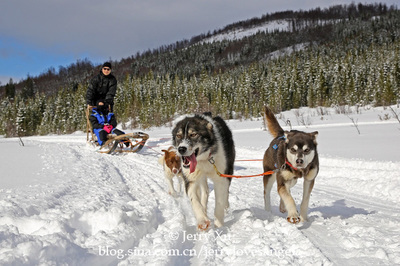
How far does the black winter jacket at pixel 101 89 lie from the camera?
1028cm

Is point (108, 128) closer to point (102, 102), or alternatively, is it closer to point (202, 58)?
point (102, 102)

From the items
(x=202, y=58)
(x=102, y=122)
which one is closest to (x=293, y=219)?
(x=102, y=122)

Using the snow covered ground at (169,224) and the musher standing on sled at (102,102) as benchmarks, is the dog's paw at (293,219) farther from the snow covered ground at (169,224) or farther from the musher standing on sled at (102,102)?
the musher standing on sled at (102,102)

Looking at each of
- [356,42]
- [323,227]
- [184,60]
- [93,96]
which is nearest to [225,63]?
[184,60]

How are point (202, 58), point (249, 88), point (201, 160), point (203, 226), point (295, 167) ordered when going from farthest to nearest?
point (202, 58), point (249, 88), point (201, 160), point (295, 167), point (203, 226)

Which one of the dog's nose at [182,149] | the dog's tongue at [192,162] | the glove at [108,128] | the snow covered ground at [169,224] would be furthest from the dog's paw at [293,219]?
the glove at [108,128]

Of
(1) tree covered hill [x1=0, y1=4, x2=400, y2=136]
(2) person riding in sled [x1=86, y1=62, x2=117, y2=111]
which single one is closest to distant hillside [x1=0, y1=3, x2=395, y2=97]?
(1) tree covered hill [x1=0, y1=4, x2=400, y2=136]

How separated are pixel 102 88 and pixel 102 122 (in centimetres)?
138

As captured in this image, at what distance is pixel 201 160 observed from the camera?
351 cm

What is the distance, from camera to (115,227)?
293 centimetres

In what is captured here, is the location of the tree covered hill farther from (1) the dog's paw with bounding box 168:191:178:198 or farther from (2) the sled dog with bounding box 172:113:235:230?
(2) the sled dog with bounding box 172:113:235:230

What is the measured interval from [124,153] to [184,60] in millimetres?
115276

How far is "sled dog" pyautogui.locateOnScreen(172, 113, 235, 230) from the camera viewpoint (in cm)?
336

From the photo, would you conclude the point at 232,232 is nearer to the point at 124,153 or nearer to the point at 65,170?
the point at 65,170
